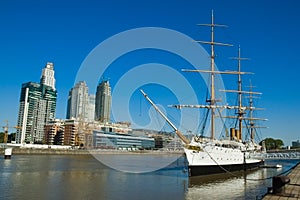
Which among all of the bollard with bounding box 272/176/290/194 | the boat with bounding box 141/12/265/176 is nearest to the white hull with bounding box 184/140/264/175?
the boat with bounding box 141/12/265/176

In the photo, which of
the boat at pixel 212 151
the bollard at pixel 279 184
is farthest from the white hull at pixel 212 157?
the bollard at pixel 279 184

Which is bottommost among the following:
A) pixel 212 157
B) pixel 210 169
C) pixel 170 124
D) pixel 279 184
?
pixel 210 169

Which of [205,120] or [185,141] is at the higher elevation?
[205,120]

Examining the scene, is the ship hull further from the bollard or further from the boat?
the bollard

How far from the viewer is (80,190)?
26734 mm

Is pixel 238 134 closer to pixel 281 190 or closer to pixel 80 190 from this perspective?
pixel 80 190

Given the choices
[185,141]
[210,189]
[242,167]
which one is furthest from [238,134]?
[210,189]

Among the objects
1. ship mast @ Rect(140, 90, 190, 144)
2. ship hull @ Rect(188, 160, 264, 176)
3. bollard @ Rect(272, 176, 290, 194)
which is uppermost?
ship mast @ Rect(140, 90, 190, 144)

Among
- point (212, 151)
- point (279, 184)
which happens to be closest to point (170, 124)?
point (212, 151)

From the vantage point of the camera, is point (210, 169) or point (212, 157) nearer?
point (210, 169)

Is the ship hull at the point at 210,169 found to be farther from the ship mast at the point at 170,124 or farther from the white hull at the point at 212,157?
the ship mast at the point at 170,124

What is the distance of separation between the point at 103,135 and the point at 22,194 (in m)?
172

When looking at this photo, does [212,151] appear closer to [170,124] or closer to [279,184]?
[170,124]

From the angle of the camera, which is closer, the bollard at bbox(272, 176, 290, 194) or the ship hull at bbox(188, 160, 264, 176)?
the bollard at bbox(272, 176, 290, 194)
